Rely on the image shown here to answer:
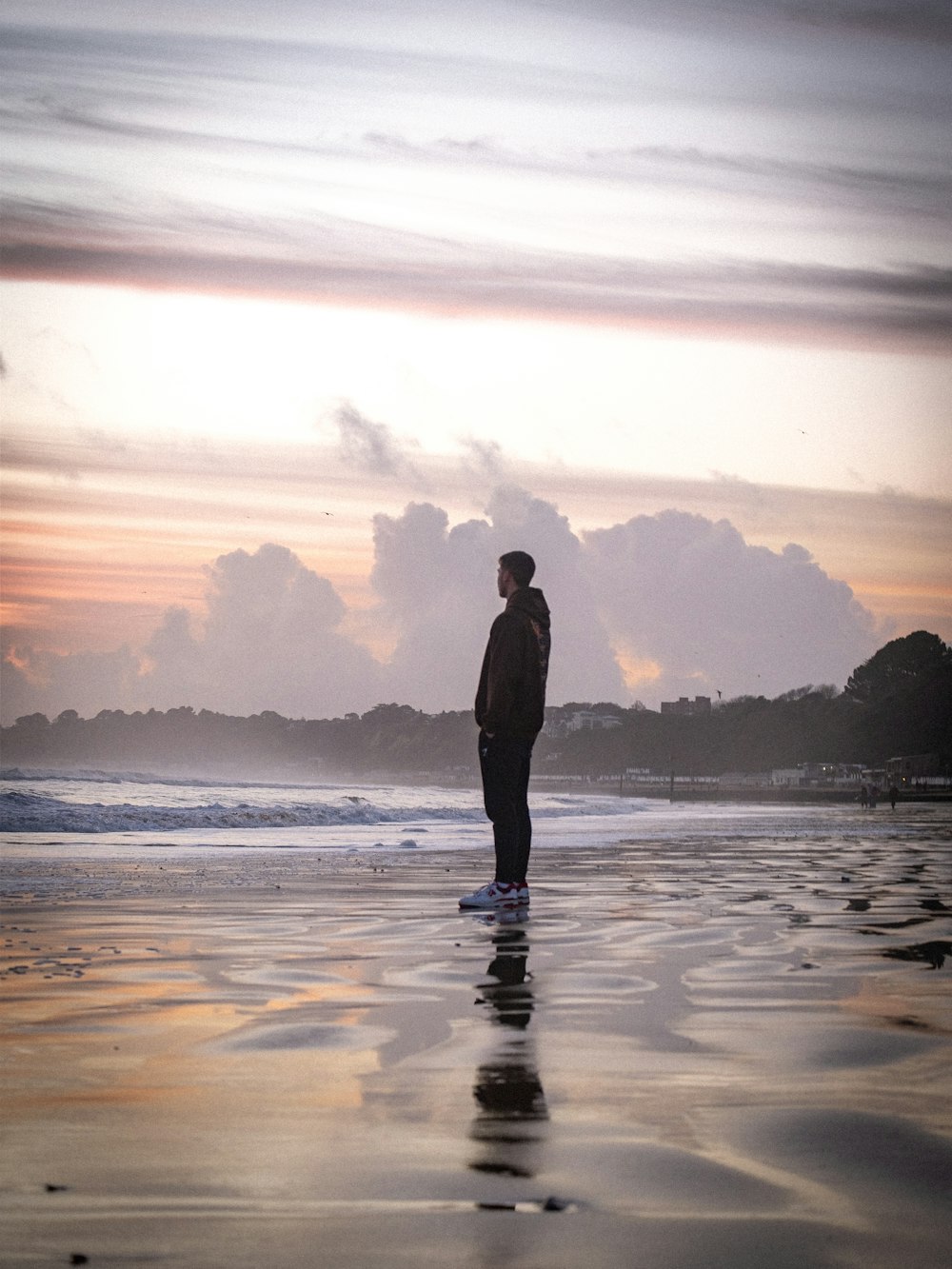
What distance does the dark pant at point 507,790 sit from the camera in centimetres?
815

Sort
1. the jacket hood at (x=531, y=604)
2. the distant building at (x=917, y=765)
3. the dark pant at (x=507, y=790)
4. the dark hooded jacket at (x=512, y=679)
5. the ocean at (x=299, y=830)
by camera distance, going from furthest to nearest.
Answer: the distant building at (x=917, y=765) → the ocean at (x=299, y=830) → the jacket hood at (x=531, y=604) → the dark hooded jacket at (x=512, y=679) → the dark pant at (x=507, y=790)

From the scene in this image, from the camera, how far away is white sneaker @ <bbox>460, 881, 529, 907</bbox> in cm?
Answer: 764

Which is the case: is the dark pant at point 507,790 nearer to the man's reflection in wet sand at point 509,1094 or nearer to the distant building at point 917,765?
the man's reflection in wet sand at point 509,1094

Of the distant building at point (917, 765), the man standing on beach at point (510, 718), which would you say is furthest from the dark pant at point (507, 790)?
the distant building at point (917, 765)

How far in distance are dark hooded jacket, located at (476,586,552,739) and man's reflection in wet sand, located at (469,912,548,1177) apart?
3.57 meters

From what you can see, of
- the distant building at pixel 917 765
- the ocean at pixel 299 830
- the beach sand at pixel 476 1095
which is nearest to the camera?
the beach sand at pixel 476 1095

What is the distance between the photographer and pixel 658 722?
194500 mm

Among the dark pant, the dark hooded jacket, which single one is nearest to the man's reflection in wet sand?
the dark pant

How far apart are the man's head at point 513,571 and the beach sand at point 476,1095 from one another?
2.67 m

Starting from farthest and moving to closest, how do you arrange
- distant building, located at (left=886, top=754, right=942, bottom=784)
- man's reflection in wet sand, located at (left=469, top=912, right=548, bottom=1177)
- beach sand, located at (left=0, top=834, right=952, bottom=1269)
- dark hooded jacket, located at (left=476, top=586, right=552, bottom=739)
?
distant building, located at (left=886, top=754, right=942, bottom=784) < dark hooded jacket, located at (left=476, top=586, right=552, bottom=739) < man's reflection in wet sand, located at (left=469, top=912, right=548, bottom=1177) < beach sand, located at (left=0, top=834, right=952, bottom=1269)

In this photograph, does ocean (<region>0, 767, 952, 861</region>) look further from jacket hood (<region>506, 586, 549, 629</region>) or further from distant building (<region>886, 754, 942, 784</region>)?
distant building (<region>886, 754, 942, 784</region>)

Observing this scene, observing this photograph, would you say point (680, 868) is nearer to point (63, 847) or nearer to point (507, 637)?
point (507, 637)

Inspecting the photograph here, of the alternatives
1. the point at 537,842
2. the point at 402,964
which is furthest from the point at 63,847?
the point at 402,964

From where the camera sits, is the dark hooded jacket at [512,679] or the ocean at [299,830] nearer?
the dark hooded jacket at [512,679]
